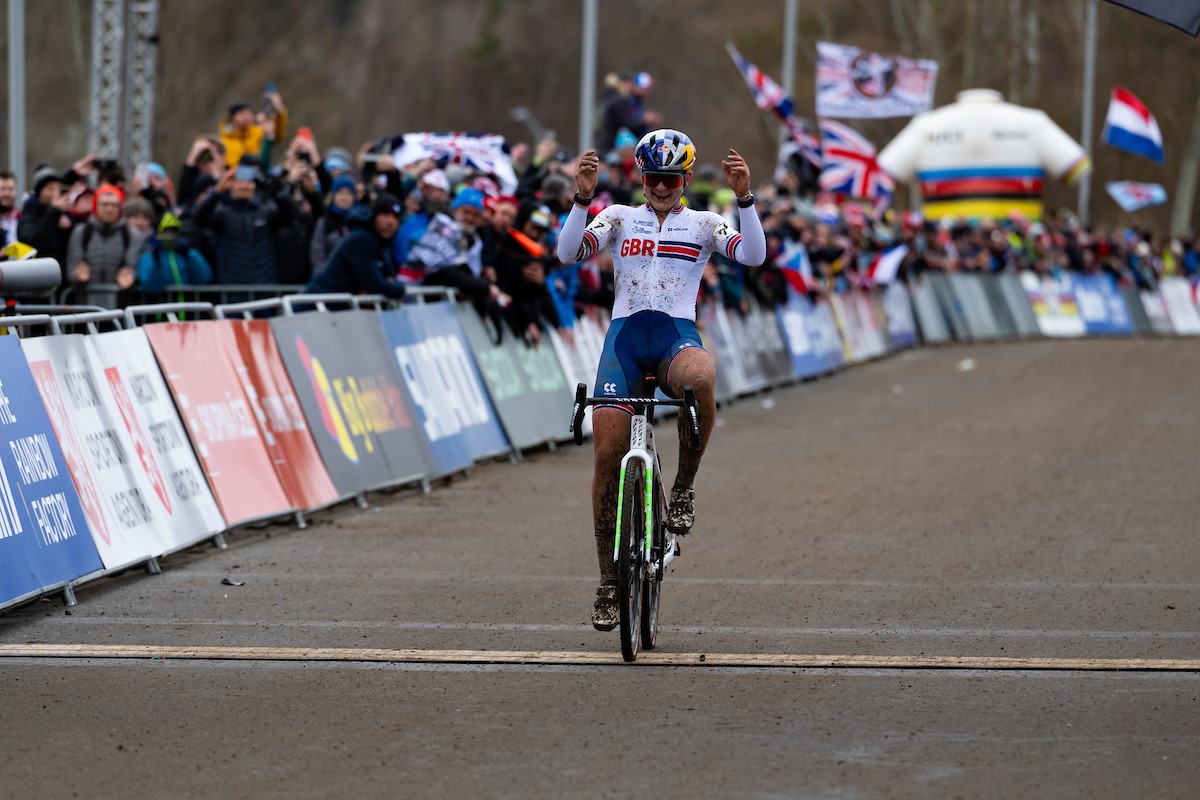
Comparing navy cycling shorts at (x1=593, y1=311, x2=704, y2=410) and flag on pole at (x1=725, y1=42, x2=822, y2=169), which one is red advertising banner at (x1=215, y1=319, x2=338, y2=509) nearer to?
navy cycling shorts at (x1=593, y1=311, x2=704, y2=410)

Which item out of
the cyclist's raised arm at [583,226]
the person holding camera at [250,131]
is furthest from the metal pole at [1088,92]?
the cyclist's raised arm at [583,226]

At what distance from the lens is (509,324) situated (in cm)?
1847

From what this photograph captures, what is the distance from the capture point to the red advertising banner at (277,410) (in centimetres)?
1352

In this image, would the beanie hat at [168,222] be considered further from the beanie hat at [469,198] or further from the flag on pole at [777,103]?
the flag on pole at [777,103]

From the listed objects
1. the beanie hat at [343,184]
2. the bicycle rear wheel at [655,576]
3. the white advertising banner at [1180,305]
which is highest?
the beanie hat at [343,184]

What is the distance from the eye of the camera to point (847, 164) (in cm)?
3669

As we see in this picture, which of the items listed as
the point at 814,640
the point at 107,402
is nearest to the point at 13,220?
the point at 107,402

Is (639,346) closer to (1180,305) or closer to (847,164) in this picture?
(847,164)

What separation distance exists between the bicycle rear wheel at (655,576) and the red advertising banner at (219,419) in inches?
170

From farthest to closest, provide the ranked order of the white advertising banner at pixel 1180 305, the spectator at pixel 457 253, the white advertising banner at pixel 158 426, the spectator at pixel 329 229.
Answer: the white advertising banner at pixel 1180 305, the spectator at pixel 457 253, the spectator at pixel 329 229, the white advertising banner at pixel 158 426

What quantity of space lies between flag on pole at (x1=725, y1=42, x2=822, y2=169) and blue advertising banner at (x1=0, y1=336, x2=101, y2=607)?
2307 centimetres

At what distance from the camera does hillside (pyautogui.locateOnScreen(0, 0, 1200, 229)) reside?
55250 mm

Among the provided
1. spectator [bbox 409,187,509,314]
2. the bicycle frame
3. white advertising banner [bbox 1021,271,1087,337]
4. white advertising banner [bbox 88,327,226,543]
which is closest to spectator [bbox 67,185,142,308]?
spectator [bbox 409,187,509,314]

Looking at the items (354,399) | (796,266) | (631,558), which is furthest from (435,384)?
(796,266)
